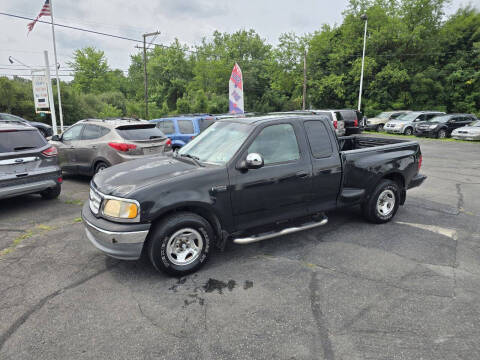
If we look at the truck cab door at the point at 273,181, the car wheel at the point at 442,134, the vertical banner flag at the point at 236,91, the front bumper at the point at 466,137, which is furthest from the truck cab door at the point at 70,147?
the car wheel at the point at 442,134

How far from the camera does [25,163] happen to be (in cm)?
599

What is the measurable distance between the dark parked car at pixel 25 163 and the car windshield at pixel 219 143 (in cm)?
326

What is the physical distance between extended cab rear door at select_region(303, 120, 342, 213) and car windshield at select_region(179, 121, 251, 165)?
39.7 inches

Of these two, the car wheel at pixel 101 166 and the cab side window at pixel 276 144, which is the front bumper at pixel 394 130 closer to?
the car wheel at pixel 101 166

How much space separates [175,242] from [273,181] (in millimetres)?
1445

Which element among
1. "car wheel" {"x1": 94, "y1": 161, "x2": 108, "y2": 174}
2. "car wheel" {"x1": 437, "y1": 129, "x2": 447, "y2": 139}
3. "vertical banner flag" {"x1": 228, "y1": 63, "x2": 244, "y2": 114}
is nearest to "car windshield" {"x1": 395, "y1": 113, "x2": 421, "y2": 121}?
"car wheel" {"x1": 437, "y1": 129, "x2": 447, "y2": 139}

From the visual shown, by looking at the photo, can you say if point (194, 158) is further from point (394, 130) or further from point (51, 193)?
point (394, 130)

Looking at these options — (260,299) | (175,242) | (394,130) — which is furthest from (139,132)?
(394,130)

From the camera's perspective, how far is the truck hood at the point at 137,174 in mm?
3717

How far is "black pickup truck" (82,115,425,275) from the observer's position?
3590 millimetres

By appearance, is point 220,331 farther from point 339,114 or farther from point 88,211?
point 339,114

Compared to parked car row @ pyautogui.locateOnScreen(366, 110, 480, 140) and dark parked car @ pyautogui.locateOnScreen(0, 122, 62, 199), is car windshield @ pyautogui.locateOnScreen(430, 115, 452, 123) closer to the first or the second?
parked car row @ pyautogui.locateOnScreen(366, 110, 480, 140)

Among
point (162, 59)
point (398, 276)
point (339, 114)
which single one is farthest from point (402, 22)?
point (398, 276)

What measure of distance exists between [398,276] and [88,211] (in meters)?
3.83
